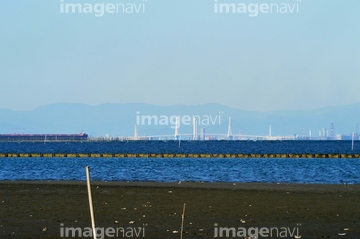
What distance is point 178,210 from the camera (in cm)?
2875

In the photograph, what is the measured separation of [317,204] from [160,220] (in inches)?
363

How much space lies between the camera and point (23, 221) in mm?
24750

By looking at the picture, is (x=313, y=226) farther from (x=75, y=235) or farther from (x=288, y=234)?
(x=75, y=235)

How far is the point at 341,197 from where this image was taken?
3544 cm

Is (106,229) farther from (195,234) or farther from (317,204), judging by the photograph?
(317,204)

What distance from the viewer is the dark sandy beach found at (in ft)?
75.3

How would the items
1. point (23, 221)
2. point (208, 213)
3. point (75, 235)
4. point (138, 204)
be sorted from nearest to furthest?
point (75, 235) < point (23, 221) < point (208, 213) < point (138, 204)

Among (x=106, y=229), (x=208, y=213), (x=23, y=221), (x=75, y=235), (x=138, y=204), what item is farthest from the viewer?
(x=138, y=204)

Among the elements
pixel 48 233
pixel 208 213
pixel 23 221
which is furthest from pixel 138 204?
pixel 48 233

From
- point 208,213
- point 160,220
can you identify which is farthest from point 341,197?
point 160,220

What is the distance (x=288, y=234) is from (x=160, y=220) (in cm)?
546

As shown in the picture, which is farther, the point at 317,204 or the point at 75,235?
the point at 317,204

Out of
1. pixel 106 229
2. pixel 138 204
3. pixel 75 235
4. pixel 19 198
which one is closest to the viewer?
pixel 75 235

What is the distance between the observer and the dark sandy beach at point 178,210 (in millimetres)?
22955
